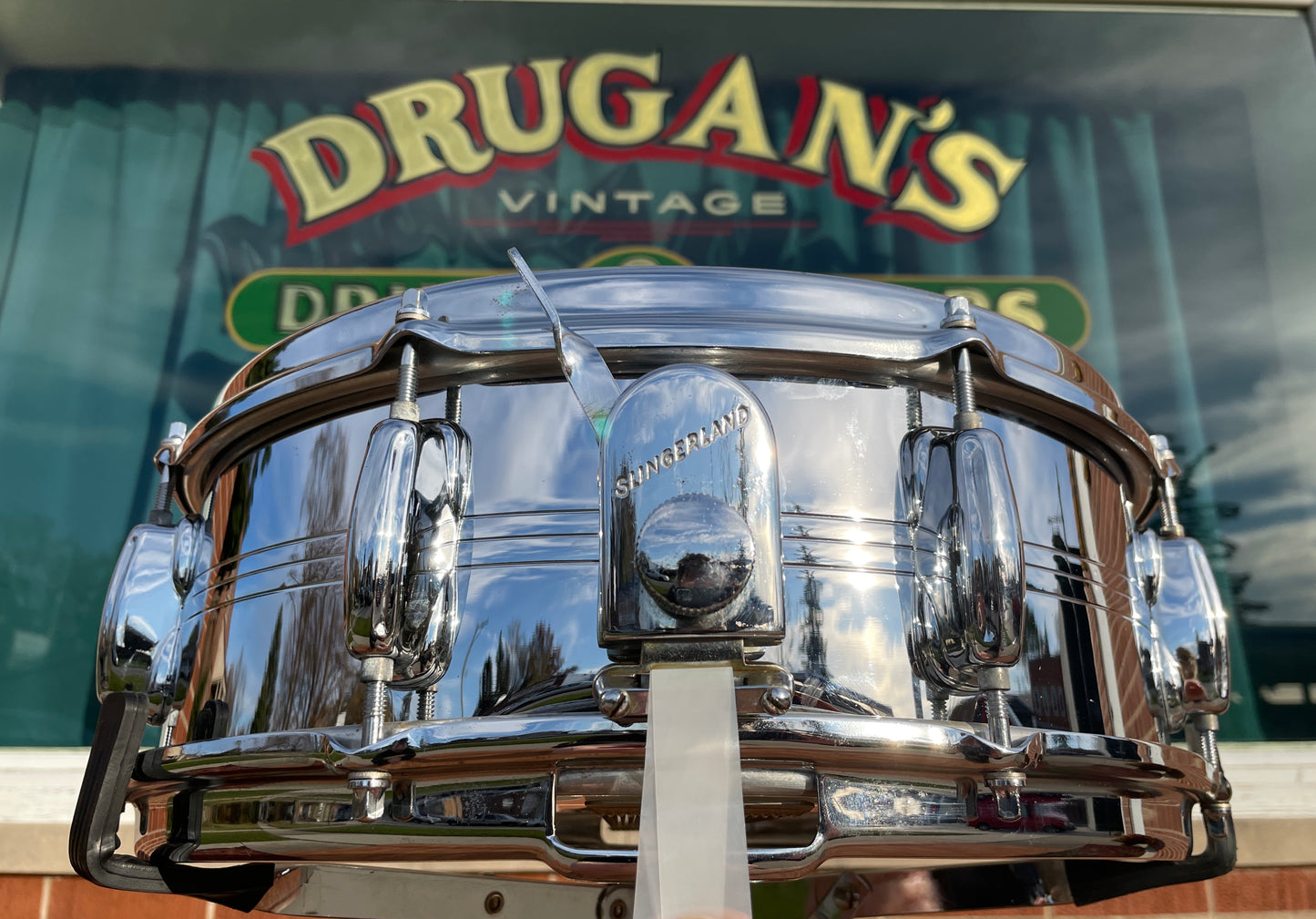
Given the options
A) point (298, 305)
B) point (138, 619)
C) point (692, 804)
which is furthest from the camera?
point (298, 305)

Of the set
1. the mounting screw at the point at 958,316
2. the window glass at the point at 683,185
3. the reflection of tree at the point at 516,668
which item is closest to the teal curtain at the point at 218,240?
the window glass at the point at 683,185

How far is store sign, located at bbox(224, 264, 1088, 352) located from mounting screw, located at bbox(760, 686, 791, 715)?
1.08 m

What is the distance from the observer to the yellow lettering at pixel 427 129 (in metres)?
1.55

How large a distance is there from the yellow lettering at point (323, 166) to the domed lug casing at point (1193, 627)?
1.19 m

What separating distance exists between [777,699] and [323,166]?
1.32 metres

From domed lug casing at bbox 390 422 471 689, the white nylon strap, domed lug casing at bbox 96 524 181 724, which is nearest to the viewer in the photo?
the white nylon strap

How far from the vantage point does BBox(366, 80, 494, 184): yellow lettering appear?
155 cm

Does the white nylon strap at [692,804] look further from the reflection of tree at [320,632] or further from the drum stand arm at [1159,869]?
the drum stand arm at [1159,869]

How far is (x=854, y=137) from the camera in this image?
62.4 inches

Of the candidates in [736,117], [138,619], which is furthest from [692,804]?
[736,117]

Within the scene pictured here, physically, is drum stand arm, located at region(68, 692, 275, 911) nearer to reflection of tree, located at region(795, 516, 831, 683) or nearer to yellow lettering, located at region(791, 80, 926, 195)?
reflection of tree, located at region(795, 516, 831, 683)

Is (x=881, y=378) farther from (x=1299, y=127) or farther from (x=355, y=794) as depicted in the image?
(x=1299, y=127)

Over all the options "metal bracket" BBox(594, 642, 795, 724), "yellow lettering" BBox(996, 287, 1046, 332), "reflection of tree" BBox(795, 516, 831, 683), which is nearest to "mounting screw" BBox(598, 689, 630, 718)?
"metal bracket" BBox(594, 642, 795, 724)

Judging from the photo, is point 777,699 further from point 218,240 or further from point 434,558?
point 218,240
